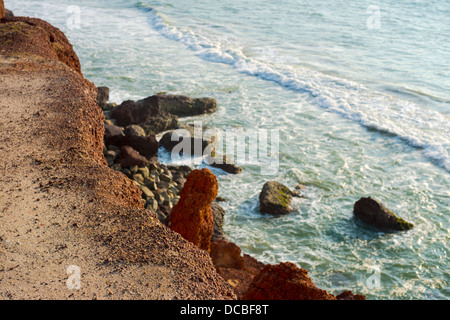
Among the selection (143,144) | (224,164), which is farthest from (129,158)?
(224,164)

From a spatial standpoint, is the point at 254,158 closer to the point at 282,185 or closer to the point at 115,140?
the point at 282,185

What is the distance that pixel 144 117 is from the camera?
16.4 m

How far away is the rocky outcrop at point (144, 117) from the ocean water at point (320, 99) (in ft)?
6.90

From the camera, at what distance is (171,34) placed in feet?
106

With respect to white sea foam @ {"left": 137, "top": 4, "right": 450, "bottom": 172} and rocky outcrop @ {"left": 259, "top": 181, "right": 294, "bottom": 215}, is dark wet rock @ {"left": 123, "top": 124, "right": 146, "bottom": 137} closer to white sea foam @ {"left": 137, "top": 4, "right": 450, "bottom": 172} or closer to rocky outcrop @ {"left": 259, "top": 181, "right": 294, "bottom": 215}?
rocky outcrop @ {"left": 259, "top": 181, "right": 294, "bottom": 215}

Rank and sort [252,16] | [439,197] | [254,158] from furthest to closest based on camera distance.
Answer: [252,16], [254,158], [439,197]

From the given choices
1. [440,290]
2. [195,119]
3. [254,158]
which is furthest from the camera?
[195,119]

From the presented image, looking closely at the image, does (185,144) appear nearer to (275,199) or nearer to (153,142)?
(153,142)

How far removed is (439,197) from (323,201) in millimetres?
3462

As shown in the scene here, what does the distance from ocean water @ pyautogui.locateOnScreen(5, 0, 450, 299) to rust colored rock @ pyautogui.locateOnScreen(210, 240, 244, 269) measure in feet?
5.75

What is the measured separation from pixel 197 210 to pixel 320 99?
46.1ft

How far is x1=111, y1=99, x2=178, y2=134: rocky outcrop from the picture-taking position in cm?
1622

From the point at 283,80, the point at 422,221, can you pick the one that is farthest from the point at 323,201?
the point at 283,80

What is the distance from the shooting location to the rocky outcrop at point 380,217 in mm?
11703
